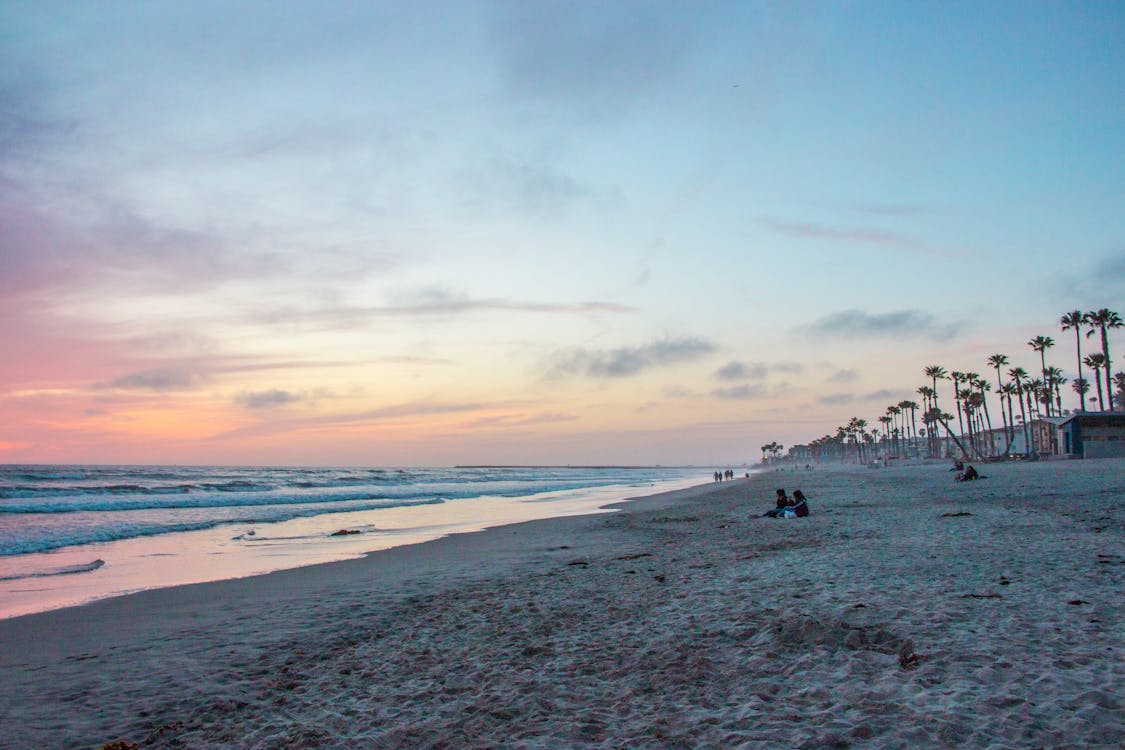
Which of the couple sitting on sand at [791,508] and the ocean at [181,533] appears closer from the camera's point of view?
the ocean at [181,533]

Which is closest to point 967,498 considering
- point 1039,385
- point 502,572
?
point 502,572

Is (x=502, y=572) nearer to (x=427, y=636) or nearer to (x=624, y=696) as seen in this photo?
(x=427, y=636)

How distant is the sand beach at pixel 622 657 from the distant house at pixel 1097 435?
218ft

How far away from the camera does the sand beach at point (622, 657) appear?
5035mm

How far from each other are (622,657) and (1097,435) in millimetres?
79422

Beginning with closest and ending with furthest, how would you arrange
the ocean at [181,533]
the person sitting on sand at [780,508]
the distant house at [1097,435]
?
the ocean at [181,533]
the person sitting on sand at [780,508]
the distant house at [1097,435]

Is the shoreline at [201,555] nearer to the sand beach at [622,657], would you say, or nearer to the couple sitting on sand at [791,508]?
the sand beach at [622,657]

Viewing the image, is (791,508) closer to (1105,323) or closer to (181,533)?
(181,533)

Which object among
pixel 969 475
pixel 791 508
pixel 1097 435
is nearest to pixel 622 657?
pixel 791 508

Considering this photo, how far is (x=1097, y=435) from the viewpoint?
66688 millimetres

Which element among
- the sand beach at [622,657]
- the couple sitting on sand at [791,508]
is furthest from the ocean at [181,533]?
the couple sitting on sand at [791,508]

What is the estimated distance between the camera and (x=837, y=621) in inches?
287

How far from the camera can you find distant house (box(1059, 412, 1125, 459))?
64.8 meters

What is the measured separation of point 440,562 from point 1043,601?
38.7 feet
